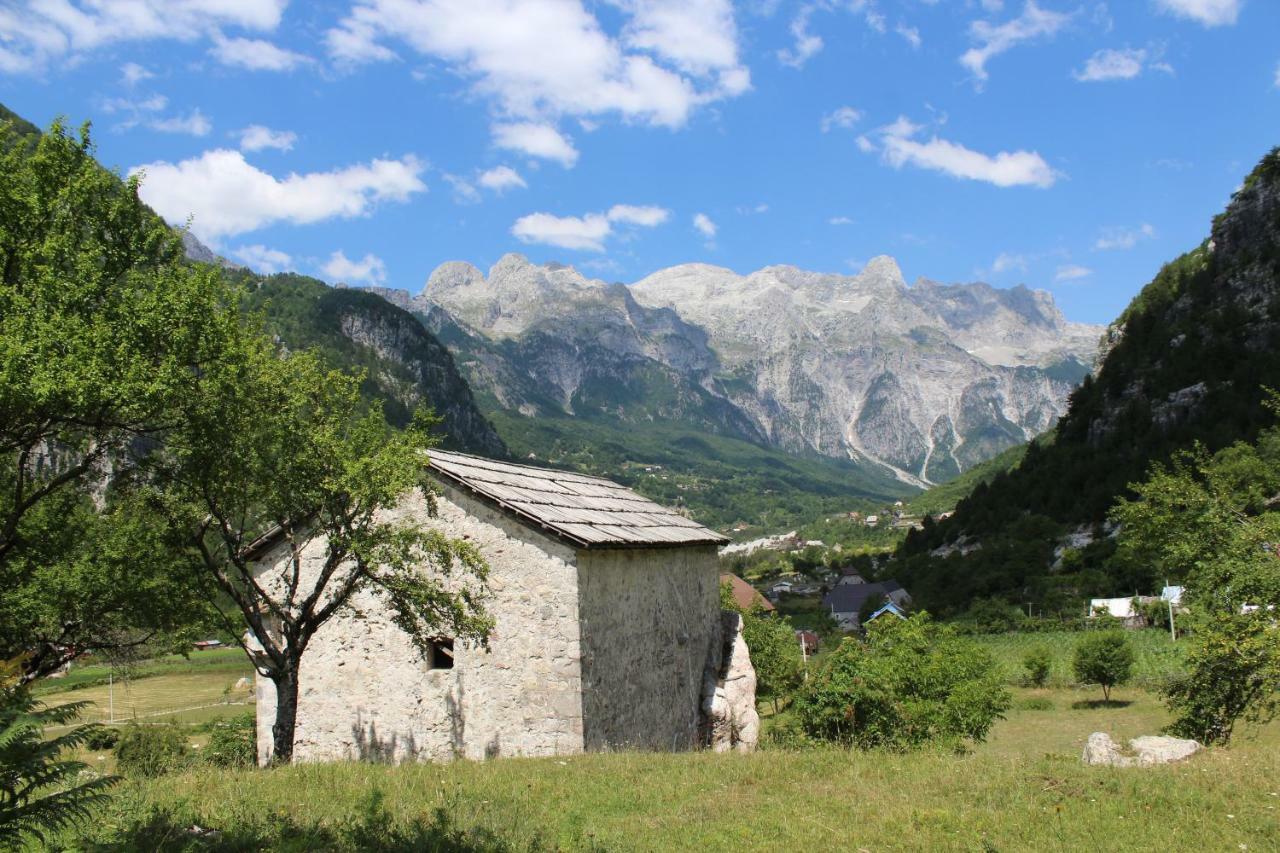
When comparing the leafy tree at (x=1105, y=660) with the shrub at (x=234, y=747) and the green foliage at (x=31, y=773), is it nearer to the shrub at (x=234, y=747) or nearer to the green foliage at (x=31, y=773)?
the shrub at (x=234, y=747)

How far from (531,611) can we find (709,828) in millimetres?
6766

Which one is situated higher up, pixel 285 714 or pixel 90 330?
pixel 90 330

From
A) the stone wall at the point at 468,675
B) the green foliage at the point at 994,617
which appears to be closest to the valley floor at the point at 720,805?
the stone wall at the point at 468,675

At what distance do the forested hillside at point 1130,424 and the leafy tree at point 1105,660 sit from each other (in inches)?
1554

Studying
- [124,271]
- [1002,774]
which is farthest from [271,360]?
[1002,774]

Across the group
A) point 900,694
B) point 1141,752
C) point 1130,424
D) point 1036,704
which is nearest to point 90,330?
point 900,694

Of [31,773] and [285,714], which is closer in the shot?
[31,773]

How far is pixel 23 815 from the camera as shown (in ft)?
19.1

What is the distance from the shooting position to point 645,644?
63.2ft

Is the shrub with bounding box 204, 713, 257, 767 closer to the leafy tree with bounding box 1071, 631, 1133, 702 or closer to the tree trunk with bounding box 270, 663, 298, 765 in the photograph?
the tree trunk with bounding box 270, 663, 298, 765

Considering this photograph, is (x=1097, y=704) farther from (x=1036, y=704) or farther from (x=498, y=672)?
(x=498, y=672)

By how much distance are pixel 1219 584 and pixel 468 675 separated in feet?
55.4

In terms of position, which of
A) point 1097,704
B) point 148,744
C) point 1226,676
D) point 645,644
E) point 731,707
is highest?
point 645,644

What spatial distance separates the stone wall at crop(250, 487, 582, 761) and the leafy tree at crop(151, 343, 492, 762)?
930 millimetres
